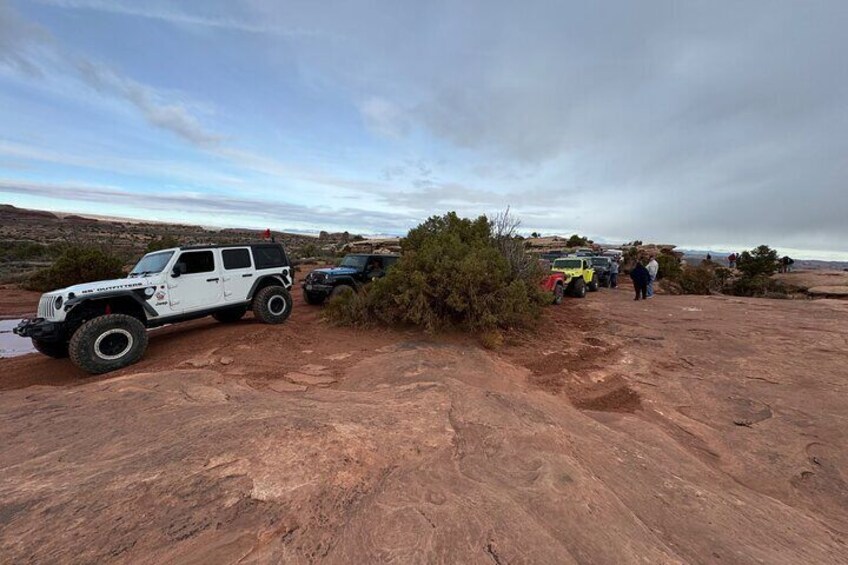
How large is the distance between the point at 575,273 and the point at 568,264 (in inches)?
31.3

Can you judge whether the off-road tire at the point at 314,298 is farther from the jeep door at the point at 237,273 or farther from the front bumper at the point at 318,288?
the jeep door at the point at 237,273

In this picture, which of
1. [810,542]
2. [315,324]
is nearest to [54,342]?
[315,324]

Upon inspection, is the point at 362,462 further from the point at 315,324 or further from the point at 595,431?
the point at 315,324

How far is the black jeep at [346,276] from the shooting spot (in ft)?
35.1

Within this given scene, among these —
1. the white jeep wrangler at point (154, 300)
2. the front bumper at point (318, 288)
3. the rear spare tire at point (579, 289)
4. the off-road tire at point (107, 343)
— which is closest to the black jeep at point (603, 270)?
the rear spare tire at point (579, 289)

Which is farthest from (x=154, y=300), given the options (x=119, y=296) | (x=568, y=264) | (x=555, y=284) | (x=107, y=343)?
(x=568, y=264)

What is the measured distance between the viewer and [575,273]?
15.0 metres

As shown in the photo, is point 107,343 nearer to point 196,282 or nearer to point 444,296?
point 196,282

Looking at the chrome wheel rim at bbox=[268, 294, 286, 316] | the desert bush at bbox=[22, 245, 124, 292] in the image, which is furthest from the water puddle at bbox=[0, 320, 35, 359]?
the desert bush at bbox=[22, 245, 124, 292]

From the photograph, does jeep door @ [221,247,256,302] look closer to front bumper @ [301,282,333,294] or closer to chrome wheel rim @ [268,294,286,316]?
chrome wheel rim @ [268,294,286,316]

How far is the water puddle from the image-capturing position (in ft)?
23.1

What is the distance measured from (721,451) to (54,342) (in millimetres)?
8566

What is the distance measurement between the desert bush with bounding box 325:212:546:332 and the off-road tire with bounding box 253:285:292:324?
95 cm

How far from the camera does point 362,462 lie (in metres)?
2.67
